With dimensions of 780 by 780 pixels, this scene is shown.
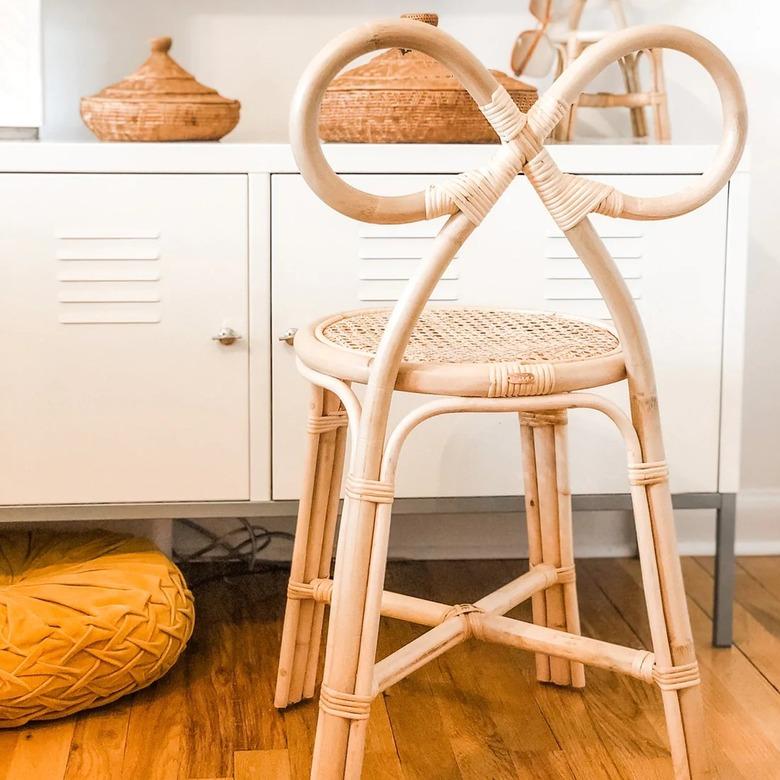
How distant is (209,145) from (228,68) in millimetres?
485

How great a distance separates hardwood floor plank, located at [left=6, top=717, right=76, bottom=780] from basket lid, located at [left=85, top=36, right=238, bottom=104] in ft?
2.69

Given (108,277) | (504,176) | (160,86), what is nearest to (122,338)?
(108,277)

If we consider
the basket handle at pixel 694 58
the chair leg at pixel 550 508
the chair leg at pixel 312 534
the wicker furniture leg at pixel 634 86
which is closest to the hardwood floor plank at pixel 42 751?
the chair leg at pixel 312 534

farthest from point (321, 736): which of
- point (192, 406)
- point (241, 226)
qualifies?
point (241, 226)

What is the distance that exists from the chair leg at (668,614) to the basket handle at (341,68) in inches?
15.5

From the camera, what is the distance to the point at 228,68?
75.3 inches

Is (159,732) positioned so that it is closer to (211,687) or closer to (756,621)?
(211,687)

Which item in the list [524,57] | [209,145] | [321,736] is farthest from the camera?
[524,57]

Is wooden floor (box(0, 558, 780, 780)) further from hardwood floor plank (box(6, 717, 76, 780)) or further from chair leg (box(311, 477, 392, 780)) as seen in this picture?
chair leg (box(311, 477, 392, 780))

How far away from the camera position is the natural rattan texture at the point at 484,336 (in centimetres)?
115

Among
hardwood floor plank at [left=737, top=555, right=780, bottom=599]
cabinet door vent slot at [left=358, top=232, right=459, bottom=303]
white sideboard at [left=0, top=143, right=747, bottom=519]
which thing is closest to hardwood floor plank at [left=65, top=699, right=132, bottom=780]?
white sideboard at [left=0, top=143, right=747, bottom=519]

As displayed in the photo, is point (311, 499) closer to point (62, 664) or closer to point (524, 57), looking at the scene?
point (62, 664)

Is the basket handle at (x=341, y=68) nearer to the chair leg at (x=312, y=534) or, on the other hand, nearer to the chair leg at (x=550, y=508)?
the chair leg at (x=312, y=534)

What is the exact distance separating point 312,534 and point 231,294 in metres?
0.35
